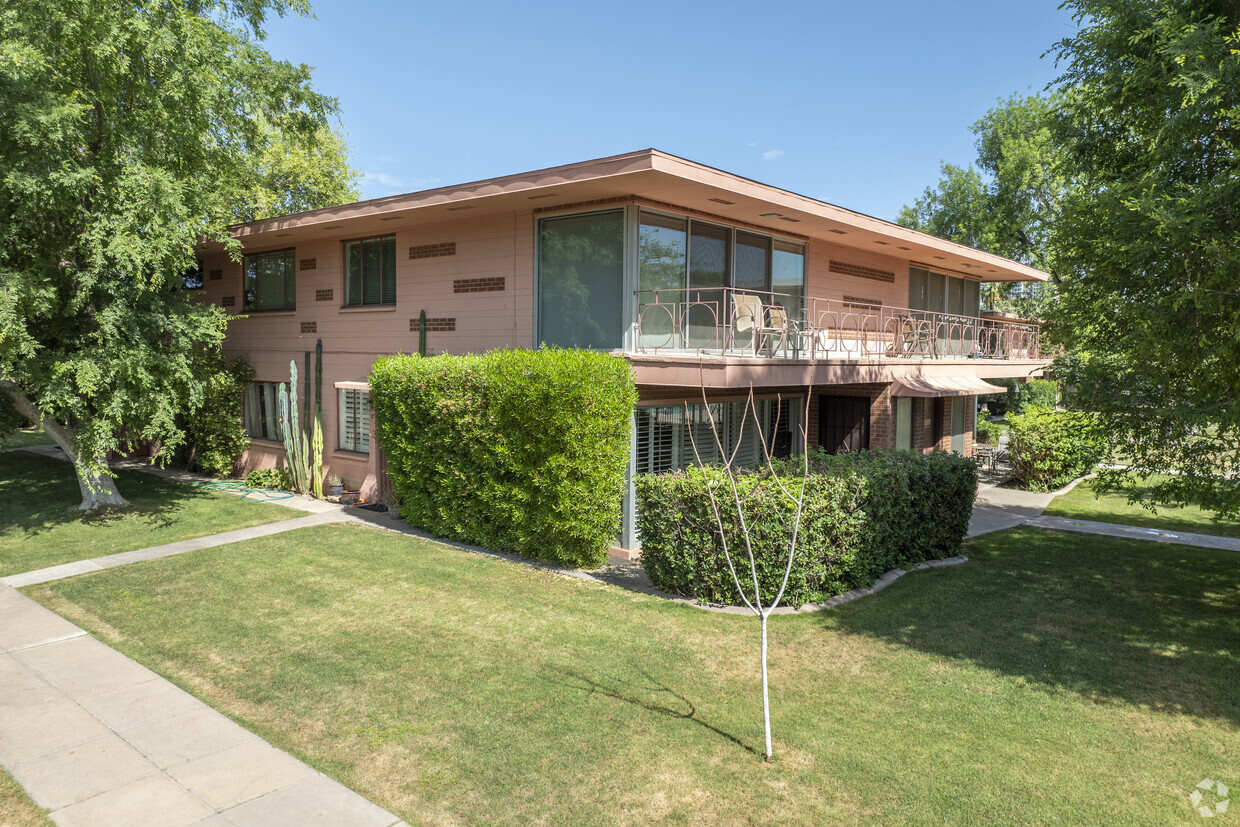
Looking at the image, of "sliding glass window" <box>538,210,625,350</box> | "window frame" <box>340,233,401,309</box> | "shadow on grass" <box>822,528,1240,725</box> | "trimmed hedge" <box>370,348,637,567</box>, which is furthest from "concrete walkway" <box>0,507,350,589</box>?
"shadow on grass" <box>822,528,1240,725</box>

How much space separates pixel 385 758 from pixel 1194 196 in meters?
8.10

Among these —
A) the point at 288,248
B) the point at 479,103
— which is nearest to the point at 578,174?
the point at 288,248

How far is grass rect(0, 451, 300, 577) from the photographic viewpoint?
10.4m

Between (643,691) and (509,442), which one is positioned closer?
(643,691)

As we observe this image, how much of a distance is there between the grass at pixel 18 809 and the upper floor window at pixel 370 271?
10.3 m

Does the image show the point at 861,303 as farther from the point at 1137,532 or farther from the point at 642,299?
the point at 642,299

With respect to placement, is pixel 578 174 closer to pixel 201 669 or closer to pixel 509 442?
pixel 509 442

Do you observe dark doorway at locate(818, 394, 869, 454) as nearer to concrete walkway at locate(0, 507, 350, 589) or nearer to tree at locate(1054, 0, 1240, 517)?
tree at locate(1054, 0, 1240, 517)

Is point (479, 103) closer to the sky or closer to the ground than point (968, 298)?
closer to the sky

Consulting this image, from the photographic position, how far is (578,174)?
9.89m

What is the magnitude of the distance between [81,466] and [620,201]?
9565 millimetres

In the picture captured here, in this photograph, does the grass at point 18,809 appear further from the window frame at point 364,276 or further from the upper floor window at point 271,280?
the upper floor window at point 271,280

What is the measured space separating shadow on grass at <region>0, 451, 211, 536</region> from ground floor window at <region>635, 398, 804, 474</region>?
307 inches

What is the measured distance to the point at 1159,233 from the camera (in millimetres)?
6750
